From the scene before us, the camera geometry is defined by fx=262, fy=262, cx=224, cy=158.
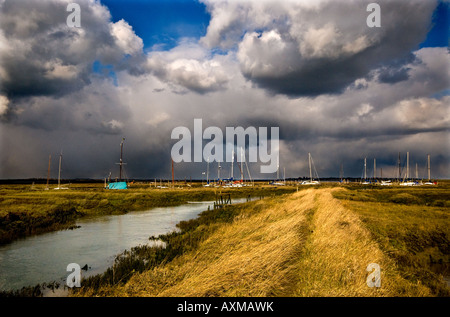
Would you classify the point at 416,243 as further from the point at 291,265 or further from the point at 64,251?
the point at 64,251

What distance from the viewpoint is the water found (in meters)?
12.9

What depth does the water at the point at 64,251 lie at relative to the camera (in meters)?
12.9

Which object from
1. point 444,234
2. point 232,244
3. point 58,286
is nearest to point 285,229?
point 232,244

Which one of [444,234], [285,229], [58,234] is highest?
[285,229]

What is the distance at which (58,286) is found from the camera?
1127 centimetres

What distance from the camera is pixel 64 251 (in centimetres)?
1731

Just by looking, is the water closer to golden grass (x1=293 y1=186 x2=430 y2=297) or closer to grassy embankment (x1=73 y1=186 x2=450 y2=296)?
grassy embankment (x1=73 y1=186 x2=450 y2=296)

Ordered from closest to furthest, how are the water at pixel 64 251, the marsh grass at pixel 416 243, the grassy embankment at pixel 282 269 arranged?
the grassy embankment at pixel 282 269
the marsh grass at pixel 416 243
the water at pixel 64 251

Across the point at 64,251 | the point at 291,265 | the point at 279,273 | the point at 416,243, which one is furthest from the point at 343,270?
the point at 64,251

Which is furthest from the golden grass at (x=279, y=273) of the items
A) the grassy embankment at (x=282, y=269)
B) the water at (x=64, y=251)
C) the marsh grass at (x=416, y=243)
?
the water at (x=64, y=251)

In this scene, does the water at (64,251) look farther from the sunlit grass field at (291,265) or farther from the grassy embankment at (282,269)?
the grassy embankment at (282,269)
